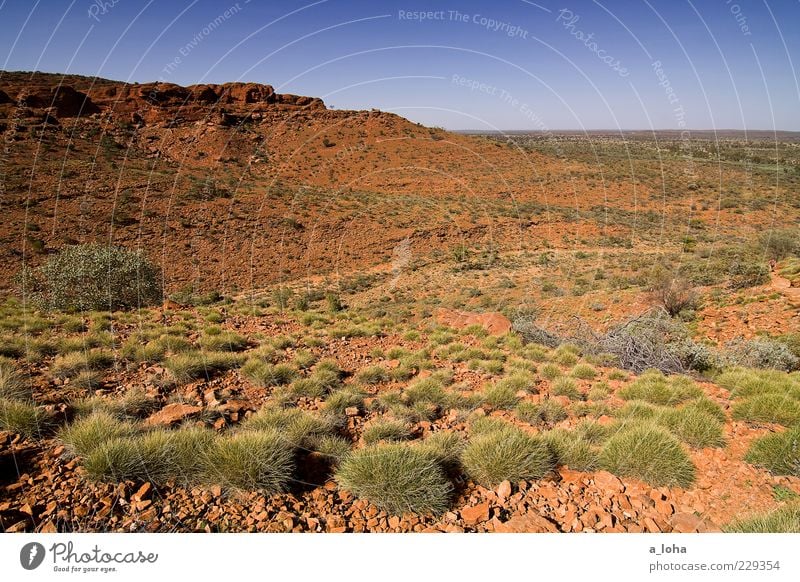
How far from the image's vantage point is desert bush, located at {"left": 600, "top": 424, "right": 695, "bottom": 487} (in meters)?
4.79

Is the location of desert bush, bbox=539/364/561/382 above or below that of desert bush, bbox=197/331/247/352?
below

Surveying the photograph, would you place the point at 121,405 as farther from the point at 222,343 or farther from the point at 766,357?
the point at 766,357

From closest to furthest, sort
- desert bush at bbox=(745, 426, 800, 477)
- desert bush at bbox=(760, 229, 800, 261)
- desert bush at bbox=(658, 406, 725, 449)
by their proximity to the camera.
Result: desert bush at bbox=(745, 426, 800, 477) < desert bush at bbox=(658, 406, 725, 449) < desert bush at bbox=(760, 229, 800, 261)

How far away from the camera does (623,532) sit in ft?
13.4

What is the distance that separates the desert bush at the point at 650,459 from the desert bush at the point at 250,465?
385cm

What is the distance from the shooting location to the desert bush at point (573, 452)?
16.7 feet

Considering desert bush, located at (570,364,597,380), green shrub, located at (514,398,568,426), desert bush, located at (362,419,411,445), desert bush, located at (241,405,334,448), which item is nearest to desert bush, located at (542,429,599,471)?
green shrub, located at (514,398,568,426)

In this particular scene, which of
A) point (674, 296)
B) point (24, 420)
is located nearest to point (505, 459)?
point (24, 420)

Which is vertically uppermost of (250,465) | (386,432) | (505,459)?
(250,465)

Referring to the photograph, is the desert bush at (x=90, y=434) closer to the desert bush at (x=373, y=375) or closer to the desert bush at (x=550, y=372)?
the desert bush at (x=373, y=375)

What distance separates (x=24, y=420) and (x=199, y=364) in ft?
10.4

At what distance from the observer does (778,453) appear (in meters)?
5.19

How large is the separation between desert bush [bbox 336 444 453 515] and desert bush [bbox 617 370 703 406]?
522 centimetres

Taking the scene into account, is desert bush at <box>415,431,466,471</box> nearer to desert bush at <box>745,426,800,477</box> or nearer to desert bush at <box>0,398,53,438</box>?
desert bush at <box>745,426,800,477</box>
